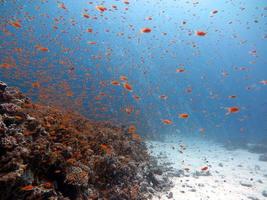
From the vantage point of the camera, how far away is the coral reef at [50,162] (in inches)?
181

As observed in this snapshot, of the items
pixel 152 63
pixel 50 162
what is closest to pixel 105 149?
pixel 50 162

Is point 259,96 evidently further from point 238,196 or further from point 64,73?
point 238,196

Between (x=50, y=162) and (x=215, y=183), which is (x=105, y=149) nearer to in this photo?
(x=50, y=162)

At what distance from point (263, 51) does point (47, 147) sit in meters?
136

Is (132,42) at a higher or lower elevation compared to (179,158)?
higher

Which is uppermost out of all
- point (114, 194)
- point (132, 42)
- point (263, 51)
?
point (263, 51)

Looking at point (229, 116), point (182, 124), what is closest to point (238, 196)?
point (182, 124)

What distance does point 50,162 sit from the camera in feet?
17.3

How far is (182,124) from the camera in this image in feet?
163

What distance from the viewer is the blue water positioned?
1291 inches

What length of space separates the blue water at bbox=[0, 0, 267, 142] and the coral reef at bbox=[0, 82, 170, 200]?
16286 millimetres

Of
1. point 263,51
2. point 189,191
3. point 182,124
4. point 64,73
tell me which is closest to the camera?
point 189,191

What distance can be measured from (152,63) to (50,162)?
296 feet

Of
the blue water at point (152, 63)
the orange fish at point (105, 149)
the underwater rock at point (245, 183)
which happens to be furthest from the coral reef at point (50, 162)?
the blue water at point (152, 63)
